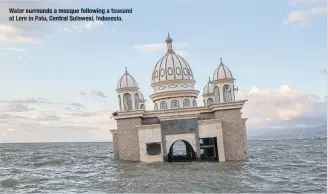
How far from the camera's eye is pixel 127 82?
920 inches

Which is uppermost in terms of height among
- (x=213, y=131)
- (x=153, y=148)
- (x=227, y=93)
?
(x=227, y=93)

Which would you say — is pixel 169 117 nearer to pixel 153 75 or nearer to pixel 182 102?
pixel 182 102

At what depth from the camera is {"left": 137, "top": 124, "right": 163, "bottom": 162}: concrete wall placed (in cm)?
2002

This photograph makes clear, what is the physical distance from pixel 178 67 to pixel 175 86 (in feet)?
4.26

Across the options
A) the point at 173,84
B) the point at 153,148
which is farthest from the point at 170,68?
the point at 153,148

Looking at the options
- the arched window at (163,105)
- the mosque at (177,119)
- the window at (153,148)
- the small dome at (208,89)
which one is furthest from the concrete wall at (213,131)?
the small dome at (208,89)

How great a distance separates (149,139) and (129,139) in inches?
56.4

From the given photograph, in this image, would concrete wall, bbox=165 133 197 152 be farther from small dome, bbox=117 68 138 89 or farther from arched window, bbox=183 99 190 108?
small dome, bbox=117 68 138 89

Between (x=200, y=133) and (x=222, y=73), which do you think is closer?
(x=200, y=133)

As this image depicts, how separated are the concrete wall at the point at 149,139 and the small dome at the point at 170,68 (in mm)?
4461

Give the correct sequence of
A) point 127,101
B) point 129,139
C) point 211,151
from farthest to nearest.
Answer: point 127,101 → point 211,151 → point 129,139

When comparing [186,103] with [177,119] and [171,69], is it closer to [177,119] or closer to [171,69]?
[171,69]

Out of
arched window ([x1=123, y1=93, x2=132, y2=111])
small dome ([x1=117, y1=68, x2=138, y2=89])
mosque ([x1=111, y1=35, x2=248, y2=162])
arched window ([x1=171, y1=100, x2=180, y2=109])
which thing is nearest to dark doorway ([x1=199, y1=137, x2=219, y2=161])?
mosque ([x1=111, y1=35, x2=248, y2=162])

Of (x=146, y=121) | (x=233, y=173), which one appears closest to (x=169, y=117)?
(x=146, y=121)
